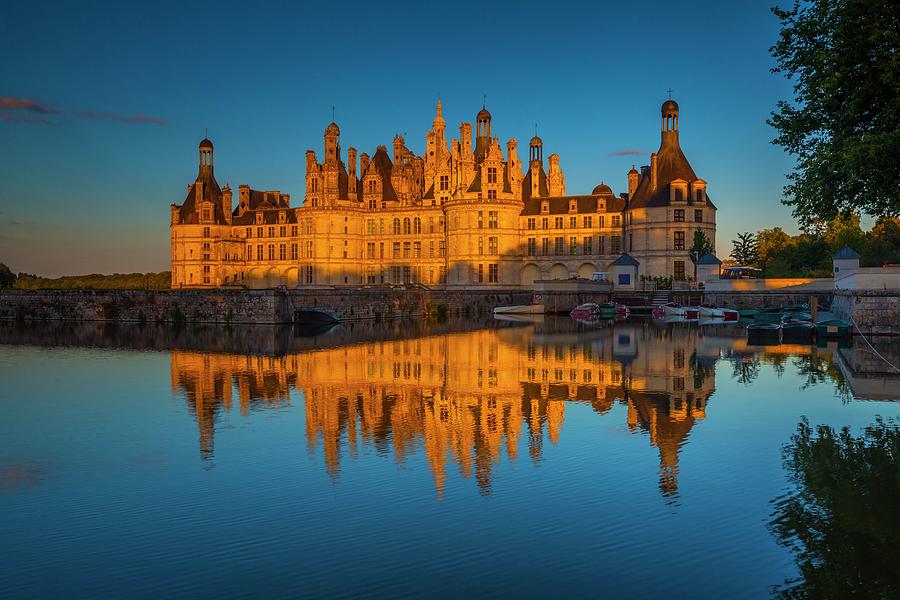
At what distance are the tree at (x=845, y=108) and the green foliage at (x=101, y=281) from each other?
82.0 meters

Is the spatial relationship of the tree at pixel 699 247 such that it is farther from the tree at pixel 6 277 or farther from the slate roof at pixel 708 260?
the tree at pixel 6 277

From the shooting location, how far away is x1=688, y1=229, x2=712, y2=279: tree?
7031cm

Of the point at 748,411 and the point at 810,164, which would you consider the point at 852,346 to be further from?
the point at 748,411

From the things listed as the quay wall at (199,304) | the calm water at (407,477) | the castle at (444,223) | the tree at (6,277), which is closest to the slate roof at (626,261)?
the castle at (444,223)

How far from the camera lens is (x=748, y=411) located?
17.3 meters

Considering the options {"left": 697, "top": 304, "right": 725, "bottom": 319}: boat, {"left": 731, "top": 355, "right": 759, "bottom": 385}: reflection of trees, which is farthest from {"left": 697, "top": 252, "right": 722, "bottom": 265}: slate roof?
{"left": 731, "top": 355, "right": 759, "bottom": 385}: reflection of trees

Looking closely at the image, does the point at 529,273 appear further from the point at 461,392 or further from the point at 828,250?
the point at 461,392

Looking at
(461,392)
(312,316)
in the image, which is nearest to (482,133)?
(312,316)

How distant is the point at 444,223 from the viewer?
277 ft

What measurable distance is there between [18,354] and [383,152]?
61.3 m

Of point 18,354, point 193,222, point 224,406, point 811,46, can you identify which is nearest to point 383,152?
point 193,222

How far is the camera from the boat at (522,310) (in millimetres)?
67500

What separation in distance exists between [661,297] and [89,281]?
71.4 metres

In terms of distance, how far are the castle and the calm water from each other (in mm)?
51270
